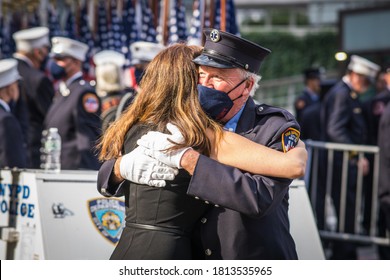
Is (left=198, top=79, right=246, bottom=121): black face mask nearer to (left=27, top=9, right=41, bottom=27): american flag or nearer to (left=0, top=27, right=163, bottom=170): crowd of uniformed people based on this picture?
(left=0, top=27, right=163, bottom=170): crowd of uniformed people

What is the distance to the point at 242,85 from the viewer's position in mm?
3891

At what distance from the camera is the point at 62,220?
5.35m

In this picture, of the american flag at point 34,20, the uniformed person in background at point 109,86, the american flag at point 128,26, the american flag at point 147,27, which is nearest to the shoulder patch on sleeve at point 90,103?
the uniformed person in background at point 109,86

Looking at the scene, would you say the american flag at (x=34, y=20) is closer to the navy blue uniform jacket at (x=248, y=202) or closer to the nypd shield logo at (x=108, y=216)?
the nypd shield logo at (x=108, y=216)

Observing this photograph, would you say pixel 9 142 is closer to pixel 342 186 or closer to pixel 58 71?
pixel 58 71

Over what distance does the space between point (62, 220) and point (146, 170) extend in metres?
1.84

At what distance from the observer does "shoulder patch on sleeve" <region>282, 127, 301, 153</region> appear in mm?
3759

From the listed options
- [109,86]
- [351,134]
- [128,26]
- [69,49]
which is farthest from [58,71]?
[128,26]

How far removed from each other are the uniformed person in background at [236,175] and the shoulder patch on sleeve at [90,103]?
162 inches

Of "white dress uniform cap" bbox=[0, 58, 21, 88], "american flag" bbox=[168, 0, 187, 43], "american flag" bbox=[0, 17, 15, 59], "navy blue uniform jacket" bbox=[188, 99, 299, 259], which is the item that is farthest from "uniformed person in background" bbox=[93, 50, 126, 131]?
"american flag" bbox=[0, 17, 15, 59]

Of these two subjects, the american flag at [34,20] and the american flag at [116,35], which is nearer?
the american flag at [116,35]

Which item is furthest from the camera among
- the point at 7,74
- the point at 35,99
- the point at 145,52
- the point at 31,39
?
the point at 31,39

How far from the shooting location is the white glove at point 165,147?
3.61 meters
